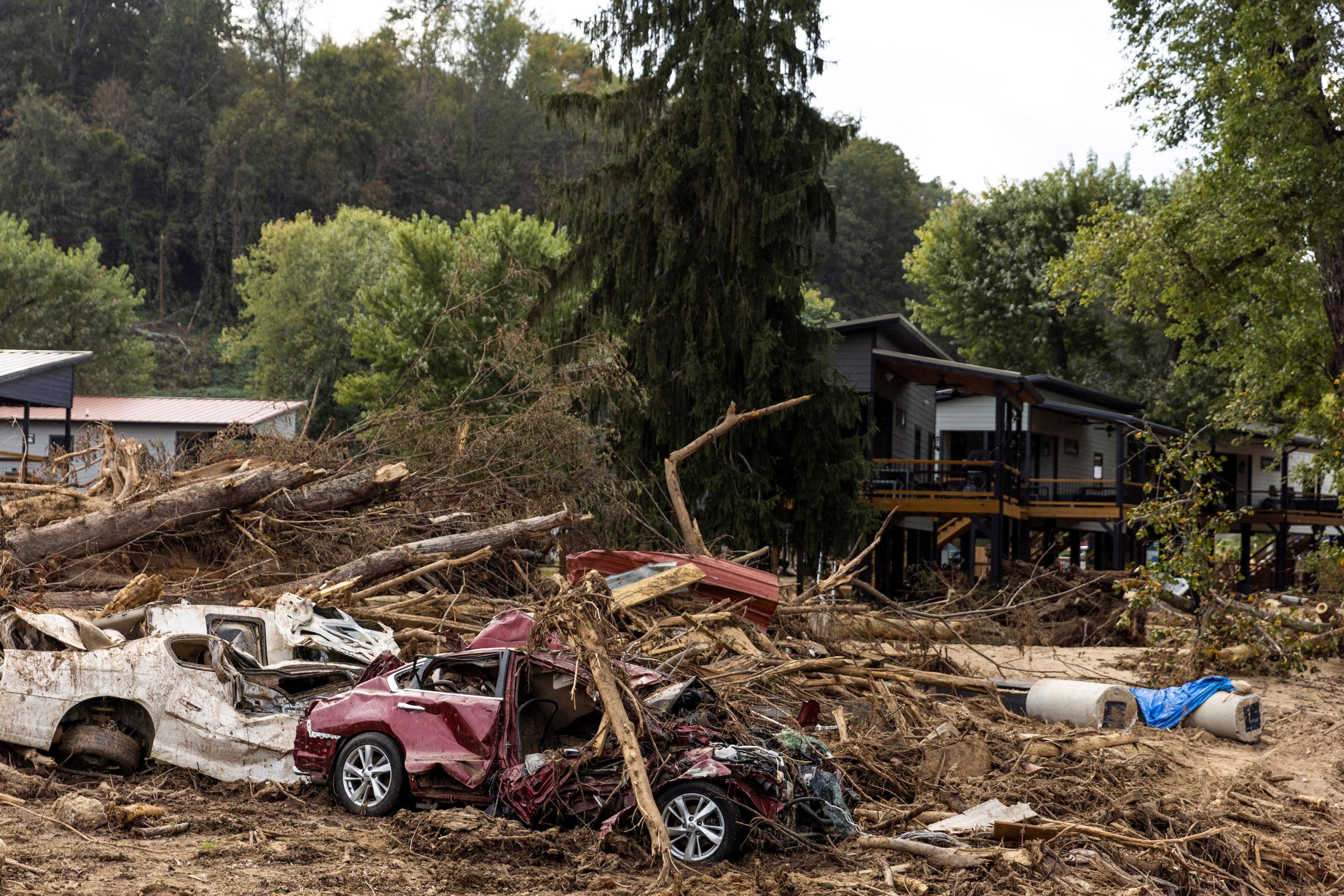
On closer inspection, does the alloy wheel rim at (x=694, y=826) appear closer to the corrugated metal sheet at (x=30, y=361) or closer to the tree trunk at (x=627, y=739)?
the tree trunk at (x=627, y=739)

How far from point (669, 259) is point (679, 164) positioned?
5.69 ft

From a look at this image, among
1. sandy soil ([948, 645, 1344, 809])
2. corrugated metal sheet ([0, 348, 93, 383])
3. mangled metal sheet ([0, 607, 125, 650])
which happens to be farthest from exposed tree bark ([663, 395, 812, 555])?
corrugated metal sheet ([0, 348, 93, 383])

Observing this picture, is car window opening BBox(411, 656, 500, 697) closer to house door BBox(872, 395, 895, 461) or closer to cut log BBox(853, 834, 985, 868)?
cut log BBox(853, 834, 985, 868)

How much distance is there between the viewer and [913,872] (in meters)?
7.04

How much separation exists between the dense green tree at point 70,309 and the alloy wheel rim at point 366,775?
44.6 meters

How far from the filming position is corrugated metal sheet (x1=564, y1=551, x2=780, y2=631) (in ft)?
39.7

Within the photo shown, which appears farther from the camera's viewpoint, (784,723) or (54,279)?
(54,279)

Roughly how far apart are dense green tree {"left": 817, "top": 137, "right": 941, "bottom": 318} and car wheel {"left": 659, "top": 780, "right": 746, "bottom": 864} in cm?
6364

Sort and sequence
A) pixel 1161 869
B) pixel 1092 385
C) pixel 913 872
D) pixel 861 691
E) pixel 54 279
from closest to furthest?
pixel 913 872, pixel 1161 869, pixel 861 691, pixel 1092 385, pixel 54 279

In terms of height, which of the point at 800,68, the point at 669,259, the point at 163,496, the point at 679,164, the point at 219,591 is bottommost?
the point at 219,591

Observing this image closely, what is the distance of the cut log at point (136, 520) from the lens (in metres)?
13.1

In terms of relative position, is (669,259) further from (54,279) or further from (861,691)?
(54,279)

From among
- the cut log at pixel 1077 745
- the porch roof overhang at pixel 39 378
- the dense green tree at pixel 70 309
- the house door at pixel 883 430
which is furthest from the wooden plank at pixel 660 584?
the dense green tree at pixel 70 309

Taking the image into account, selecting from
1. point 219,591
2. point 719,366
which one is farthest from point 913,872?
point 719,366
